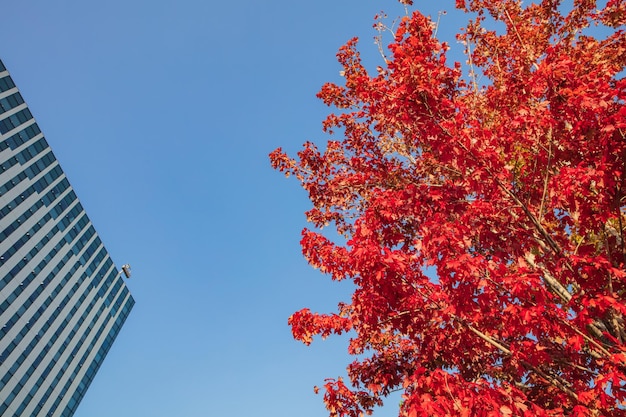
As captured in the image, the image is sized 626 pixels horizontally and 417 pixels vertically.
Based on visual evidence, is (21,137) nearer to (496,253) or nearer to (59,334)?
(59,334)

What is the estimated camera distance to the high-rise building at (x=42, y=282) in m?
46.7

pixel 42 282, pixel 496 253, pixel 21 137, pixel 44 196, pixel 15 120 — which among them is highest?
pixel 15 120

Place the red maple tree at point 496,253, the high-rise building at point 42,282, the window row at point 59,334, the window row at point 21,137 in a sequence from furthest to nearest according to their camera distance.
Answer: the window row at point 21,137
the high-rise building at point 42,282
the window row at point 59,334
the red maple tree at point 496,253

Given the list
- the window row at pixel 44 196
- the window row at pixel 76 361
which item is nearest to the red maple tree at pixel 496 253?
the window row at pixel 76 361

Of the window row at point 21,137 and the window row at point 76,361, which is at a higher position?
the window row at point 21,137

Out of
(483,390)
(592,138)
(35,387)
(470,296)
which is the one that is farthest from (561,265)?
(35,387)

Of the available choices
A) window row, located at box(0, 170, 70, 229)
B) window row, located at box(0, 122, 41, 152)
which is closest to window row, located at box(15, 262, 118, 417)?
window row, located at box(0, 170, 70, 229)

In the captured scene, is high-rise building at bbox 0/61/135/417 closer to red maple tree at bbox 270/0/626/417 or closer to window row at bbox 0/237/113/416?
window row at bbox 0/237/113/416

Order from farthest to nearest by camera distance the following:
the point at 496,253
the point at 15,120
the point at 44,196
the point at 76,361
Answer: the point at 44,196 → the point at 76,361 → the point at 15,120 → the point at 496,253

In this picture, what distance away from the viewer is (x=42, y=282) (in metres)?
53.3

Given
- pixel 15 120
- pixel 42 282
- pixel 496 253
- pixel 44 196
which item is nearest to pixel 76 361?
pixel 42 282

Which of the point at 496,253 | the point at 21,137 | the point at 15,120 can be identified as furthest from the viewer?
the point at 21,137

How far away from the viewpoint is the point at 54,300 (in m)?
55.1

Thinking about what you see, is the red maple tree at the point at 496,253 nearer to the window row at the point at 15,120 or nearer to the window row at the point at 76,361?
the window row at the point at 76,361
